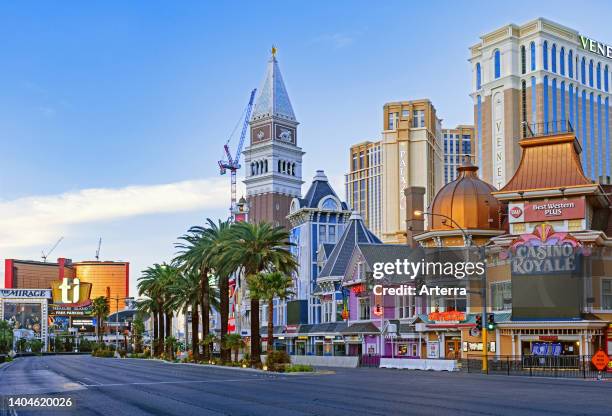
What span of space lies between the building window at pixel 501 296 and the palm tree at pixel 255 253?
56.0ft

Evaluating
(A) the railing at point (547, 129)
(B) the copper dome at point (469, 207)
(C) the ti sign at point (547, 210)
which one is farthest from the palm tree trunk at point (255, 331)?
(A) the railing at point (547, 129)

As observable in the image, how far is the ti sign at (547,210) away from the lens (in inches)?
2461

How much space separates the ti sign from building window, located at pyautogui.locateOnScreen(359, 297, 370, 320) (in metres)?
24.3

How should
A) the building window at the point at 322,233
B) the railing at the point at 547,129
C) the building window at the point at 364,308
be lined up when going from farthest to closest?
the building window at the point at 322,233, the building window at the point at 364,308, the railing at the point at 547,129

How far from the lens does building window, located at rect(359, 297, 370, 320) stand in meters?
86.3

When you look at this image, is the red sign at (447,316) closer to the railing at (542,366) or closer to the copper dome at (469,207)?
the railing at (542,366)

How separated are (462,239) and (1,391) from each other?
42.3 meters

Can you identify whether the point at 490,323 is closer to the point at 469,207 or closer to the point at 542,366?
the point at 542,366

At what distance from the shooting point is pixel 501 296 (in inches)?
2621

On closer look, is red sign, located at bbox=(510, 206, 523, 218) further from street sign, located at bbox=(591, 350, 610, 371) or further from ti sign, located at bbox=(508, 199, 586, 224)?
street sign, located at bbox=(591, 350, 610, 371)

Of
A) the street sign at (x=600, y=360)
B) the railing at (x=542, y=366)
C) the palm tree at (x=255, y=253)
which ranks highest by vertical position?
the palm tree at (x=255, y=253)

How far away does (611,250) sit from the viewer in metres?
62.4

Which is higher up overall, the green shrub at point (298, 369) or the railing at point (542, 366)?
the railing at point (542, 366)

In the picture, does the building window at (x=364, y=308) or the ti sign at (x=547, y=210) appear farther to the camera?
the building window at (x=364, y=308)
